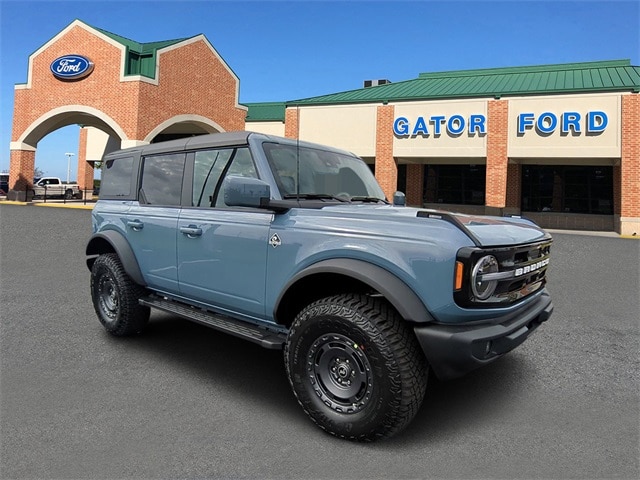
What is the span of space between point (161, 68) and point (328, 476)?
84.1 ft

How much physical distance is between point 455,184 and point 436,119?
435 cm

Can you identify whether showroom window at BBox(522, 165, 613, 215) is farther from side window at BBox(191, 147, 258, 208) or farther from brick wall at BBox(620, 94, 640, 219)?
side window at BBox(191, 147, 258, 208)

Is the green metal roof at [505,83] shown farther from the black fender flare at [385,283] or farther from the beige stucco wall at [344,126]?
the black fender flare at [385,283]

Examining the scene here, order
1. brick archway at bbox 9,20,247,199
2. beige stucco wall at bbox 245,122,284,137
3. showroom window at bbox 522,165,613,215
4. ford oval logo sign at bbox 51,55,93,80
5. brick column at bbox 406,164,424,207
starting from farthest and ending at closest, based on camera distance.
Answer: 1. beige stucco wall at bbox 245,122,284,137
2. ford oval logo sign at bbox 51,55,93,80
3. brick column at bbox 406,164,424,207
4. brick archway at bbox 9,20,247,199
5. showroom window at bbox 522,165,613,215

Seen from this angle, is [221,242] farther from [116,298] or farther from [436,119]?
[436,119]

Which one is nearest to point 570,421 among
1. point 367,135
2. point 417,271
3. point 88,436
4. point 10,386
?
point 417,271

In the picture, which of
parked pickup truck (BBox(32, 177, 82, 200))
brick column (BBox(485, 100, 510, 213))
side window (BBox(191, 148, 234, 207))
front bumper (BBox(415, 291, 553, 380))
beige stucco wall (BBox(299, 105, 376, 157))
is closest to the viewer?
front bumper (BBox(415, 291, 553, 380))

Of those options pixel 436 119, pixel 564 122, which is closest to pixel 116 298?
pixel 436 119

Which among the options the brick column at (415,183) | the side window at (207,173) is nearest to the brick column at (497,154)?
the brick column at (415,183)

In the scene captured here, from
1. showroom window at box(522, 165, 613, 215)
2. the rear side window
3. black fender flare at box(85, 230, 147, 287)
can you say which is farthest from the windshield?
showroom window at box(522, 165, 613, 215)

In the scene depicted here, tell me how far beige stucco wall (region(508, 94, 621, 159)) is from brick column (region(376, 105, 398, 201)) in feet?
17.2

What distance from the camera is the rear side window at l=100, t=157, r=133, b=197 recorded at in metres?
5.32

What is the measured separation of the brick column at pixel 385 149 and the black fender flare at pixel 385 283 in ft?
64.1

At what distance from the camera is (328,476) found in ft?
8.75
